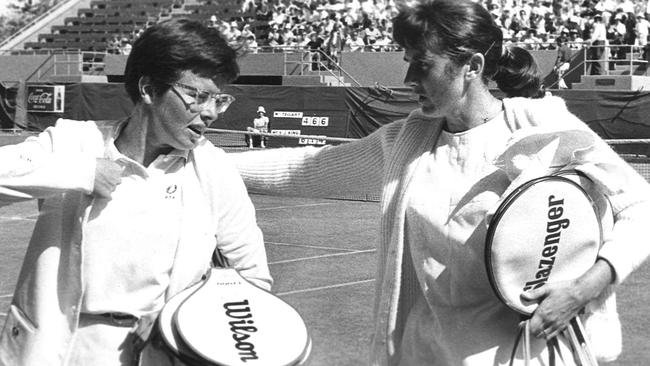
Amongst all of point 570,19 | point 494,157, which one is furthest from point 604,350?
point 570,19

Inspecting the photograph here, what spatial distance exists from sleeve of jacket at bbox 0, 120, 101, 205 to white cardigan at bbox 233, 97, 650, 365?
95 cm

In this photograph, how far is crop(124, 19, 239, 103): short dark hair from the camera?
3.51m

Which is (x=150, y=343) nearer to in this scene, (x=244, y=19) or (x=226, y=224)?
(x=226, y=224)

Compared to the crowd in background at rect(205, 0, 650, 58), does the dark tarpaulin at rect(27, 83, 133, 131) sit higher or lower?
lower

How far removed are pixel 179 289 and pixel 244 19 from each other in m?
42.5

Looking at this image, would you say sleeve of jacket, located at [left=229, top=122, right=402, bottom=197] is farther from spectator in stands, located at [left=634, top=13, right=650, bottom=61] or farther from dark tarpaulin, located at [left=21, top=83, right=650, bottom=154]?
spectator in stands, located at [left=634, top=13, right=650, bottom=61]

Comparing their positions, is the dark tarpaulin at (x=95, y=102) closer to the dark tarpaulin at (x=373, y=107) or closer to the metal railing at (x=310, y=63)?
the metal railing at (x=310, y=63)

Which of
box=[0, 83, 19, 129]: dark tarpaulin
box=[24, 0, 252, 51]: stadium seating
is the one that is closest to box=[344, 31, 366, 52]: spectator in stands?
box=[24, 0, 252, 51]: stadium seating

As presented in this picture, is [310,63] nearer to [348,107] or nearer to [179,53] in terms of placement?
[348,107]

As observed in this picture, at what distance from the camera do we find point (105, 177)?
329 cm

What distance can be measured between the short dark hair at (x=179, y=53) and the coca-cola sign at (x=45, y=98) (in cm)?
3520

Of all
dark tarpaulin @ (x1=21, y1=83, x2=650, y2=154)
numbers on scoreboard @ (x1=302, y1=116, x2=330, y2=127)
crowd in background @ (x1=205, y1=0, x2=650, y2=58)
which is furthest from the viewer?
crowd in background @ (x1=205, y1=0, x2=650, y2=58)

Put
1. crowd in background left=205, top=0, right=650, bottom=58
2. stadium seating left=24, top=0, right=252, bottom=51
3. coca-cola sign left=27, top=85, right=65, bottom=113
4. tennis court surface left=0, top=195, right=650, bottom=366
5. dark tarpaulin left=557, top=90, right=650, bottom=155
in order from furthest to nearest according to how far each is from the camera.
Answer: stadium seating left=24, top=0, right=252, bottom=51
coca-cola sign left=27, top=85, right=65, bottom=113
crowd in background left=205, top=0, right=650, bottom=58
dark tarpaulin left=557, top=90, right=650, bottom=155
tennis court surface left=0, top=195, right=650, bottom=366

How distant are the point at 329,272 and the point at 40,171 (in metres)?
8.20
